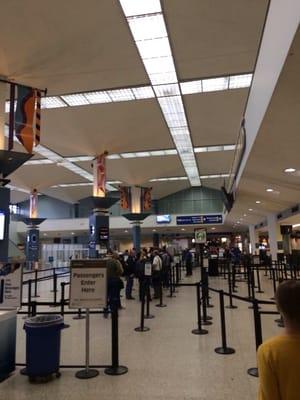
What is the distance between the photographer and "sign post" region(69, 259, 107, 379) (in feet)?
15.6

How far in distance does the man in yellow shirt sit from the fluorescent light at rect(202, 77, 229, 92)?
32.3 ft

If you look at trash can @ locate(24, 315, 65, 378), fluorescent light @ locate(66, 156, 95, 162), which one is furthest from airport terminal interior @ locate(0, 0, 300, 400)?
fluorescent light @ locate(66, 156, 95, 162)

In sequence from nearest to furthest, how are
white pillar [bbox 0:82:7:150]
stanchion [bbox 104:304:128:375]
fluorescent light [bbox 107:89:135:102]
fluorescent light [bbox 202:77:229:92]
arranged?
1. stanchion [bbox 104:304:128:375]
2. white pillar [bbox 0:82:7:150]
3. fluorescent light [bbox 202:77:229:92]
4. fluorescent light [bbox 107:89:135:102]

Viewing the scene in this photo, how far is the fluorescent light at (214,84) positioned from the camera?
10594 millimetres

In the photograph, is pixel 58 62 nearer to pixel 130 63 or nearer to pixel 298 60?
pixel 130 63

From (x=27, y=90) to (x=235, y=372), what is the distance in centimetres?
783

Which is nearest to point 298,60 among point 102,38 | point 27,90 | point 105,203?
point 102,38

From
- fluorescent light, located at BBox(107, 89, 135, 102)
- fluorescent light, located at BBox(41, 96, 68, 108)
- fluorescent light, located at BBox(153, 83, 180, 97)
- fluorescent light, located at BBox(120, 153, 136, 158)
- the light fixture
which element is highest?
fluorescent light, located at BBox(120, 153, 136, 158)

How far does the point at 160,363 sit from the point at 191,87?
8.68m

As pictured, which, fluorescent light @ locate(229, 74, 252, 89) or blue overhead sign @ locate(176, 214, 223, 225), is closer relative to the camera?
fluorescent light @ locate(229, 74, 252, 89)

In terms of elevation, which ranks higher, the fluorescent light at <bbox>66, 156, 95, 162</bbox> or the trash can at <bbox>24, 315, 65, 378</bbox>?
the fluorescent light at <bbox>66, 156, 95, 162</bbox>

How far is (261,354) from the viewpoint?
161cm

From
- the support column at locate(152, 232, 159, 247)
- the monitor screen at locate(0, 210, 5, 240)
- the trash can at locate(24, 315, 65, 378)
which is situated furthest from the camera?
the support column at locate(152, 232, 159, 247)

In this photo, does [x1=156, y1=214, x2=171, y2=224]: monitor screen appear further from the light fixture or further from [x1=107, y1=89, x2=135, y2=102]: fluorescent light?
the light fixture
